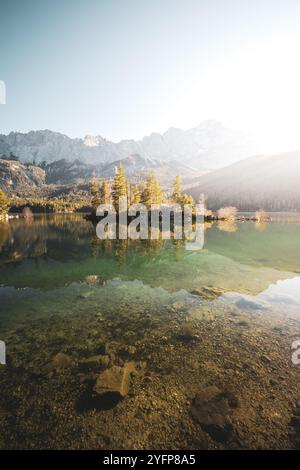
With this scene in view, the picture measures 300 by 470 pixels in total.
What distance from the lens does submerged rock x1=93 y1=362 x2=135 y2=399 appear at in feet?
27.9

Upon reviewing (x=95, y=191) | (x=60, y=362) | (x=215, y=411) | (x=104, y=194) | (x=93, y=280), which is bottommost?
(x=215, y=411)

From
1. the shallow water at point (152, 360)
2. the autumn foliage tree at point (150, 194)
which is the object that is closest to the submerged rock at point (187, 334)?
the shallow water at point (152, 360)

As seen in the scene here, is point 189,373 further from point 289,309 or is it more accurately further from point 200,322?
point 289,309

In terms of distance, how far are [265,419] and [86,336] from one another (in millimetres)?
8226

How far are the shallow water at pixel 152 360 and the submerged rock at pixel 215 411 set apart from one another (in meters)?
0.03

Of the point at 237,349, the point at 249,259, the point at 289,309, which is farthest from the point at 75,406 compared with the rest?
the point at 249,259

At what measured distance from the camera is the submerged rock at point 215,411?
7.08m

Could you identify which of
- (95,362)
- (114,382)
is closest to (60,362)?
(95,362)

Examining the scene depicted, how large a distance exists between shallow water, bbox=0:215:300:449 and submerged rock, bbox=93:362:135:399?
21 centimetres

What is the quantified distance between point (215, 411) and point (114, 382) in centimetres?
353

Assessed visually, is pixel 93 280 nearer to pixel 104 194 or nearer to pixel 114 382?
pixel 114 382

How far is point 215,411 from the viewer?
7.73 m

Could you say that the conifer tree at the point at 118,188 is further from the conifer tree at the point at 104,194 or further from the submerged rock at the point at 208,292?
the submerged rock at the point at 208,292

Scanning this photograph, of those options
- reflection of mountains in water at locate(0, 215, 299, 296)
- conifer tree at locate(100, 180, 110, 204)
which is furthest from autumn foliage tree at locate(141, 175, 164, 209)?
reflection of mountains in water at locate(0, 215, 299, 296)
